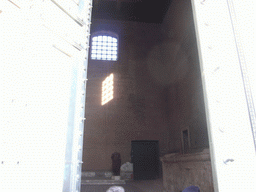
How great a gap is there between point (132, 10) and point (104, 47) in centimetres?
298

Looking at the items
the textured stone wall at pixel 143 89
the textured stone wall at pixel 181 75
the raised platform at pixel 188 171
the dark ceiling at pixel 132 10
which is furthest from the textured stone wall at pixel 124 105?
the raised platform at pixel 188 171

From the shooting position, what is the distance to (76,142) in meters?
1.65

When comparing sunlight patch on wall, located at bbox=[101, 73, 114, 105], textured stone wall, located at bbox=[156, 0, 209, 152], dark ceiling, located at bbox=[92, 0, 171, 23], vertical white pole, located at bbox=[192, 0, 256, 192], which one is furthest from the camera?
dark ceiling, located at bbox=[92, 0, 171, 23]

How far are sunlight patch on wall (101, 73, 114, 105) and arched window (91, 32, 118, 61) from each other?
1.45 metres

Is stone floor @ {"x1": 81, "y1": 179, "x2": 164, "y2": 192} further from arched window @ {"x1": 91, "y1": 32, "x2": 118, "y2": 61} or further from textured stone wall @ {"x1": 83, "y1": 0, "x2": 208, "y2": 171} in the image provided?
arched window @ {"x1": 91, "y1": 32, "x2": 118, "y2": 61}

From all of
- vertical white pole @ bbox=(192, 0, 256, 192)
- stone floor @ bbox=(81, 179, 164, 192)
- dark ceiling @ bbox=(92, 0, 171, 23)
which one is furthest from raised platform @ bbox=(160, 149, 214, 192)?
dark ceiling @ bbox=(92, 0, 171, 23)

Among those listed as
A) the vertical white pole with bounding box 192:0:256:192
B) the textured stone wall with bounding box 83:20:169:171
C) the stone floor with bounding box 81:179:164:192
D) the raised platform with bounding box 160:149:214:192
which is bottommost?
the stone floor with bounding box 81:179:164:192

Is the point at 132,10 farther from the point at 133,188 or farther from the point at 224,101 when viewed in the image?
the point at 224,101

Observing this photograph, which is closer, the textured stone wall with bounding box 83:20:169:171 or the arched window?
the textured stone wall with bounding box 83:20:169:171

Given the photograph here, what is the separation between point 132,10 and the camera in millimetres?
13461

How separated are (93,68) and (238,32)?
37.2 ft

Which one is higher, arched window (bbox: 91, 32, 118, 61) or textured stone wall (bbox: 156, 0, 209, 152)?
arched window (bbox: 91, 32, 118, 61)

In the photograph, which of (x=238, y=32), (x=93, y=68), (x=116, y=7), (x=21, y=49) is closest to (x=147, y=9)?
(x=116, y=7)

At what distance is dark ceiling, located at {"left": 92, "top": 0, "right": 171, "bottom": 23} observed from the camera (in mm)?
12969
